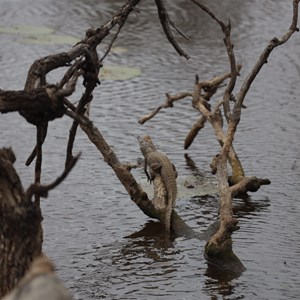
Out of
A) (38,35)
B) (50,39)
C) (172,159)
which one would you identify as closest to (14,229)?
(172,159)

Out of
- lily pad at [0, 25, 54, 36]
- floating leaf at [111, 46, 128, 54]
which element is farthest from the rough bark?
lily pad at [0, 25, 54, 36]

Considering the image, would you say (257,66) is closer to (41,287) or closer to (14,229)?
(14,229)

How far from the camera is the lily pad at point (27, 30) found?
20375mm

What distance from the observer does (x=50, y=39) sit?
19.7 m

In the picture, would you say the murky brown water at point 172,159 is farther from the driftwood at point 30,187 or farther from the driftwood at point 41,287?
the driftwood at point 41,287

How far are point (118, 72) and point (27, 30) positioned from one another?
4.08m

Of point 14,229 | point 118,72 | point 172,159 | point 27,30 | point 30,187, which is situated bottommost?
point 172,159

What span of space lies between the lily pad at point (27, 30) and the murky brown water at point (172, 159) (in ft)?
1.17

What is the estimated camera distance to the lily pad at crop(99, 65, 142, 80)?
55.9 feet

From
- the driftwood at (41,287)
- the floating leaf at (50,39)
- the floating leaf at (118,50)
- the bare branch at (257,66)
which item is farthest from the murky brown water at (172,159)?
the driftwood at (41,287)

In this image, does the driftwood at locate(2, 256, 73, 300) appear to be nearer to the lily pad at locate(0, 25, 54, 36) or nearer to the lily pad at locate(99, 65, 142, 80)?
the lily pad at locate(99, 65, 142, 80)

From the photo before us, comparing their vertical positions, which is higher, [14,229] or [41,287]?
[41,287]

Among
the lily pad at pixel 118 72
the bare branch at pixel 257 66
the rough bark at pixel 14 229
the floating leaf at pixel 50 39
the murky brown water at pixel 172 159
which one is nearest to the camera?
the rough bark at pixel 14 229

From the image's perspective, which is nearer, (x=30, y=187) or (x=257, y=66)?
(x=30, y=187)
